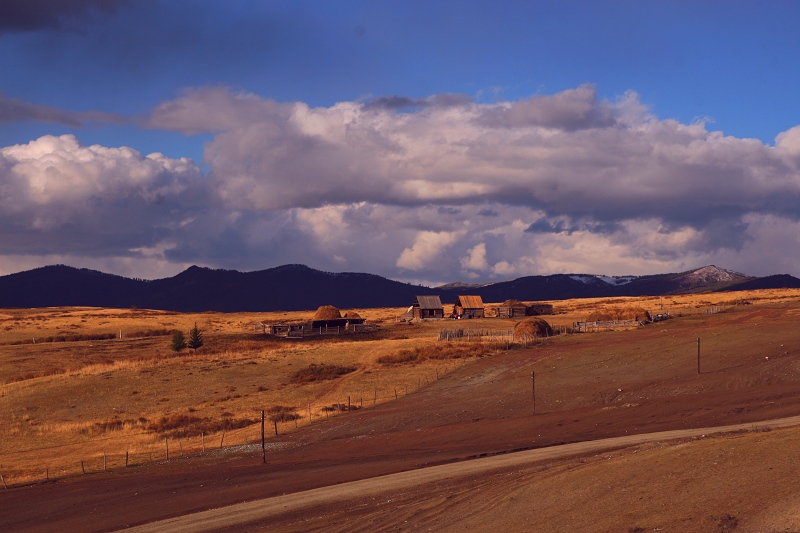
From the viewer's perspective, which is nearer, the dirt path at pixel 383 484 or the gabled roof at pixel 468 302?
the dirt path at pixel 383 484

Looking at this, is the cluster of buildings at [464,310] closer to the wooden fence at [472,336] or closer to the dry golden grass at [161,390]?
the dry golden grass at [161,390]

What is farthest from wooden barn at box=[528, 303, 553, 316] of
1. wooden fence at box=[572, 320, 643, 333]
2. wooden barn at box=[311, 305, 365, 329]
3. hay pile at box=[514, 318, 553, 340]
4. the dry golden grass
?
hay pile at box=[514, 318, 553, 340]

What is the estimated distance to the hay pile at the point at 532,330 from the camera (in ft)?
266

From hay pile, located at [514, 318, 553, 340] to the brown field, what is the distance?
2937 mm

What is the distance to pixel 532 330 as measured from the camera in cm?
8200

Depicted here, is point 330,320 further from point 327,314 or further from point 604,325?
point 604,325

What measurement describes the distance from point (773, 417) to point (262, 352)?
186ft

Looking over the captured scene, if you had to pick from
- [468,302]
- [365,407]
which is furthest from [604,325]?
[365,407]

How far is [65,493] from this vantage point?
31.1 meters

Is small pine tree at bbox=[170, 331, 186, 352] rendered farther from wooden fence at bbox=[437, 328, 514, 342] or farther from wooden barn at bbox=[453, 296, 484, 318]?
wooden barn at bbox=[453, 296, 484, 318]

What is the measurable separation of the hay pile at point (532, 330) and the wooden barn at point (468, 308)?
47356 mm

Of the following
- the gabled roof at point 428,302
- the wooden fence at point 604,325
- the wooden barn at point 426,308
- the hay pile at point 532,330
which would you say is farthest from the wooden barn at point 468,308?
the hay pile at point 532,330

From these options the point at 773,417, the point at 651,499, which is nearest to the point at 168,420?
the point at 773,417

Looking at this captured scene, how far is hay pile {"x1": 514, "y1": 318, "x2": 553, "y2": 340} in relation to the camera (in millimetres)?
81188
